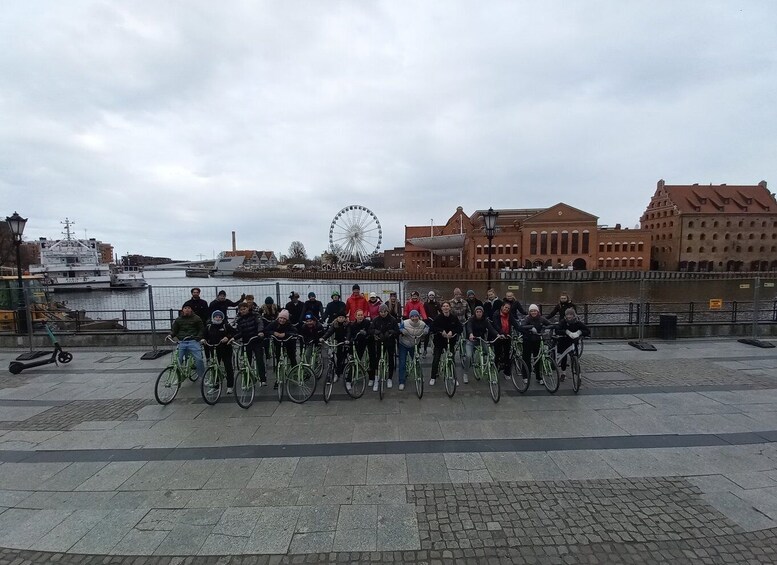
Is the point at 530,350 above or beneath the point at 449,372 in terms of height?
above

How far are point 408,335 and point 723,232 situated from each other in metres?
98.3

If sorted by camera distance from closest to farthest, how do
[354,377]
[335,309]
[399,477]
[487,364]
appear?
[399,477] < [354,377] < [487,364] < [335,309]

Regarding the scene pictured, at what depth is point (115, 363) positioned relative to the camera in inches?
371

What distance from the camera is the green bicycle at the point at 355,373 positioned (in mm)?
6746

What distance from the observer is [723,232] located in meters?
74.9

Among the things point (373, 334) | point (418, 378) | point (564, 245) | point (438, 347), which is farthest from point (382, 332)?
point (564, 245)

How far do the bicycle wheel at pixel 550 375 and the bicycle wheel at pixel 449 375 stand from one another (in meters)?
1.80

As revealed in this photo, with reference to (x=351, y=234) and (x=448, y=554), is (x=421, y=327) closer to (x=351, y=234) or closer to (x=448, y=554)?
(x=448, y=554)

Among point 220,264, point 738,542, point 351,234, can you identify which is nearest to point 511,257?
point 351,234

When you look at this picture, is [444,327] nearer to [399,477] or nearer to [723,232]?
[399,477]

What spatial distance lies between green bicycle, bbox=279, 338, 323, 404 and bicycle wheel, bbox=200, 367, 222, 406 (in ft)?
4.23

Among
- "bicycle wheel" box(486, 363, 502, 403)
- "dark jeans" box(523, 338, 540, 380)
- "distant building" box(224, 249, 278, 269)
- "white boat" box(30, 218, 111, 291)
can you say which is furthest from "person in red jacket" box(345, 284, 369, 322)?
"distant building" box(224, 249, 278, 269)

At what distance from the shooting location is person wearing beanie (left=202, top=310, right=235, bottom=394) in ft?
21.8

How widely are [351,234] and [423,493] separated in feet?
230
